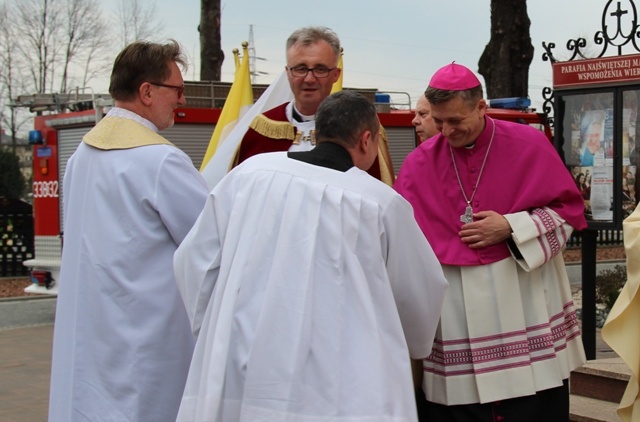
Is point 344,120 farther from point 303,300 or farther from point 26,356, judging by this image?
point 26,356

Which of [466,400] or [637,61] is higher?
[637,61]

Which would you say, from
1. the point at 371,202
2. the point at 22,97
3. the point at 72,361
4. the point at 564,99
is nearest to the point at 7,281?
the point at 22,97

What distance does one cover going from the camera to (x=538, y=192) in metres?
3.54

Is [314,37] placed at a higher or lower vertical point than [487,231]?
higher

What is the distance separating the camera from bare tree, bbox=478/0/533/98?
43.7ft

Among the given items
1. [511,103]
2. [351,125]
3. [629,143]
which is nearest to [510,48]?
[511,103]

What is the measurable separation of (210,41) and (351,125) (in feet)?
44.2

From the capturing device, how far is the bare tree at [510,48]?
1331 centimetres

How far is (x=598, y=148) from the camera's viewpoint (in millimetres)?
7227

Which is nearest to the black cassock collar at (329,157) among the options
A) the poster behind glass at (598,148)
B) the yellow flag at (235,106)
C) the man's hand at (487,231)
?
the man's hand at (487,231)

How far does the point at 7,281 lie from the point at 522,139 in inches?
628

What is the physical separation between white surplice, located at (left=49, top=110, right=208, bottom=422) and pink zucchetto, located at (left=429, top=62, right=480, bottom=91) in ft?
3.08

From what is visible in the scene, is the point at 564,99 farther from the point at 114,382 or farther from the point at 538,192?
the point at 114,382

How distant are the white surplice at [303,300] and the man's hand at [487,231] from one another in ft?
1.79
